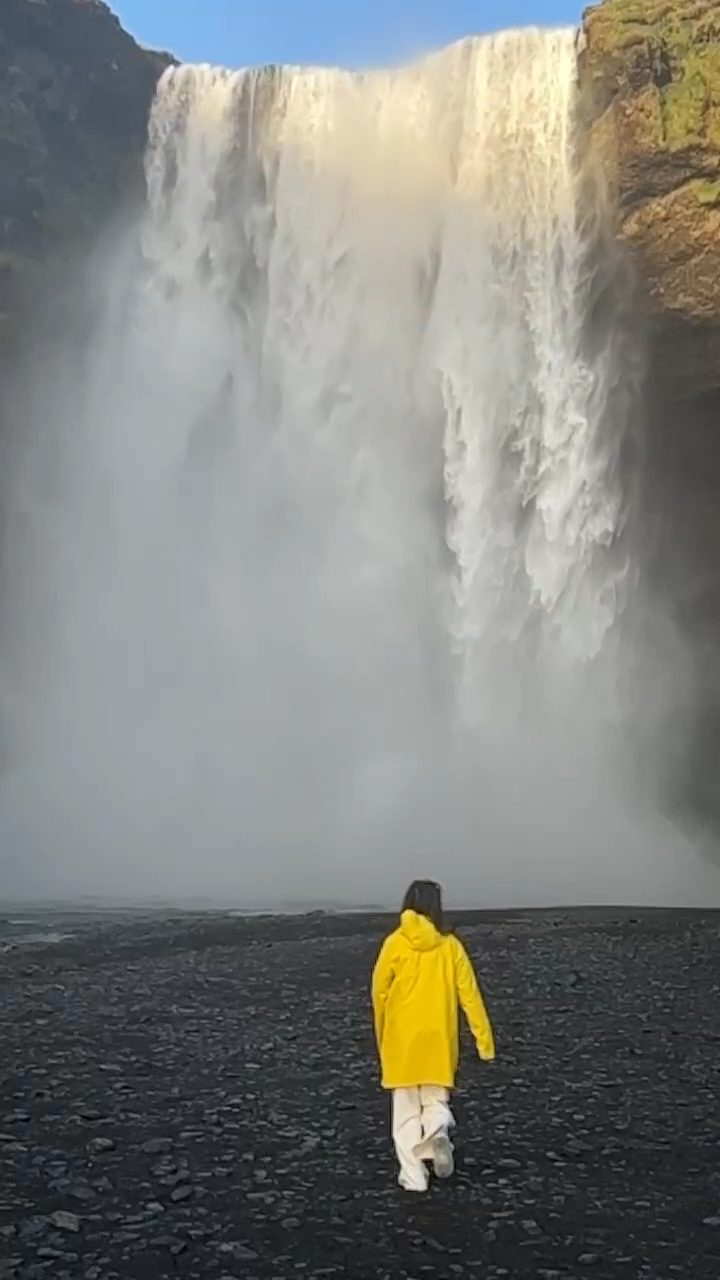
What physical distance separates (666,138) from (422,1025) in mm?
27664

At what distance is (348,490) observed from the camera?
35.2 m

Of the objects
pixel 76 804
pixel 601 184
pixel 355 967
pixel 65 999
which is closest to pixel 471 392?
pixel 601 184

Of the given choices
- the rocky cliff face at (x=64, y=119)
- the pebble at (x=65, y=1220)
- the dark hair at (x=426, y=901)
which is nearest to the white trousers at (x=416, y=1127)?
the dark hair at (x=426, y=901)

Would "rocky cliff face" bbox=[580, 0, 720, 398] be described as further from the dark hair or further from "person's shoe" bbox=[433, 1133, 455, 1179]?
"person's shoe" bbox=[433, 1133, 455, 1179]

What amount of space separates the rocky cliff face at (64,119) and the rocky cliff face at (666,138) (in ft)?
48.9

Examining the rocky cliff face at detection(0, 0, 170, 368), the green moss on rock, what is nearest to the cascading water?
the rocky cliff face at detection(0, 0, 170, 368)

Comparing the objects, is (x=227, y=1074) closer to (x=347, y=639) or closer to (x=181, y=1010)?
(x=181, y=1010)

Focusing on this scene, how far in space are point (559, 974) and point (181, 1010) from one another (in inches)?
169

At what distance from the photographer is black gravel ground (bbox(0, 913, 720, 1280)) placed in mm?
6273

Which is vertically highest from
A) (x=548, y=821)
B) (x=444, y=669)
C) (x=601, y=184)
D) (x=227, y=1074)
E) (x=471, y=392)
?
(x=601, y=184)

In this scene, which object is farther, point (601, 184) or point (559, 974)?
point (601, 184)

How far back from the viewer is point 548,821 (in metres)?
29.6

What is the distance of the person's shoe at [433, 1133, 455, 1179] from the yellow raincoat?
304mm

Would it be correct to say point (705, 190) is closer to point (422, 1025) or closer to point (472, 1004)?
point (472, 1004)
